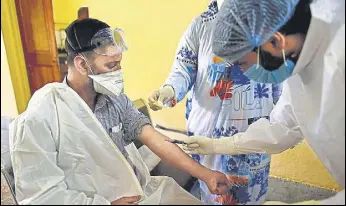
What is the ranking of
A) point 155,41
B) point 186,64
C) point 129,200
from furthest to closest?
point 155,41 < point 186,64 < point 129,200

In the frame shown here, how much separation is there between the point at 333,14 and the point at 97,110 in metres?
0.86

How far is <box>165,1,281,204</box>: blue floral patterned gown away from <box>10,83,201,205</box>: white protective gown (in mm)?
345

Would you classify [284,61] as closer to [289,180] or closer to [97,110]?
[97,110]

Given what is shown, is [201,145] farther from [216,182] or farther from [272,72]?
[272,72]

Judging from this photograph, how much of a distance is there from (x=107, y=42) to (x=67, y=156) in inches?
17.6

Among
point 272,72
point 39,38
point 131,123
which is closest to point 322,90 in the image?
point 272,72

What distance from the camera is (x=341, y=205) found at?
69 centimetres

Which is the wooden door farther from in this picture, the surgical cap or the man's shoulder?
the surgical cap

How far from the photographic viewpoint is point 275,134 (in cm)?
116

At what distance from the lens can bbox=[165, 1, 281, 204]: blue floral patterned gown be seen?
4.50ft

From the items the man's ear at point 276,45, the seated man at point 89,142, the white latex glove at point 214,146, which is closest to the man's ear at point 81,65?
the seated man at point 89,142

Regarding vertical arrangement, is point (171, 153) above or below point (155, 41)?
below

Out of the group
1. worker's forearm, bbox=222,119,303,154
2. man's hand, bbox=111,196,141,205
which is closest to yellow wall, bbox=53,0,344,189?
worker's forearm, bbox=222,119,303,154

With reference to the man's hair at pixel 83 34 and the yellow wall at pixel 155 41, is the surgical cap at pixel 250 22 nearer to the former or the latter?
the man's hair at pixel 83 34
